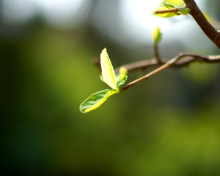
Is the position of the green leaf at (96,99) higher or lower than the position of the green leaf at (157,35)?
lower

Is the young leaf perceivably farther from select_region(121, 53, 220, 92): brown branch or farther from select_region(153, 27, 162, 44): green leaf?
select_region(153, 27, 162, 44): green leaf

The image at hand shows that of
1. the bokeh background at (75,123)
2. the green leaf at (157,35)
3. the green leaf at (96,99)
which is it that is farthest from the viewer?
the bokeh background at (75,123)

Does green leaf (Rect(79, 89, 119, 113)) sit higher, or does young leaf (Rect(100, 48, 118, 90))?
young leaf (Rect(100, 48, 118, 90))

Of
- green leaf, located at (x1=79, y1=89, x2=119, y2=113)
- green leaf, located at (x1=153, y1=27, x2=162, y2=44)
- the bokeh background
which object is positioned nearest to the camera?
green leaf, located at (x1=79, y1=89, x2=119, y2=113)

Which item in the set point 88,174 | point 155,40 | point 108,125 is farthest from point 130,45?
point 155,40

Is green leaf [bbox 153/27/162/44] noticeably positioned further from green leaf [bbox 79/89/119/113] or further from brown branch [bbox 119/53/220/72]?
green leaf [bbox 79/89/119/113]

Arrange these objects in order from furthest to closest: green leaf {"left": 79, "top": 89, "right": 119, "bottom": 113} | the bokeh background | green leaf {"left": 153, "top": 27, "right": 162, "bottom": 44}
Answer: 1. the bokeh background
2. green leaf {"left": 153, "top": 27, "right": 162, "bottom": 44}
3. green leaf {"left": 79, "top": 89, "right": 119, "bottom": 113}

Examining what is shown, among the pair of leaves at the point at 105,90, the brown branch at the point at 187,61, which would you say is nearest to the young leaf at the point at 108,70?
the pair of leaves at the point at 105,90

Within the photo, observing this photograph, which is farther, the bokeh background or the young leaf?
the bokeh background

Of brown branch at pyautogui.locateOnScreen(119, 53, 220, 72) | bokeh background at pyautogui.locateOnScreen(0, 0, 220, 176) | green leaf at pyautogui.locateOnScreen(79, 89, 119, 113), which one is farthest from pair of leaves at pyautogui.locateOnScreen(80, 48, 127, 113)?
bokeh background at pyautogui.locateOnScreen(0, 0, 220, 176)

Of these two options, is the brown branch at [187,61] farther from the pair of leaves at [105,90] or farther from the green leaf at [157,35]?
the pair of leaves at [105,90]

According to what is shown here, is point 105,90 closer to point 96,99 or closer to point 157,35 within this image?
point 96,99

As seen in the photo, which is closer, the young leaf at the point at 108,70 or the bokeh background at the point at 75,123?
the young leaf at the point at 108,70
